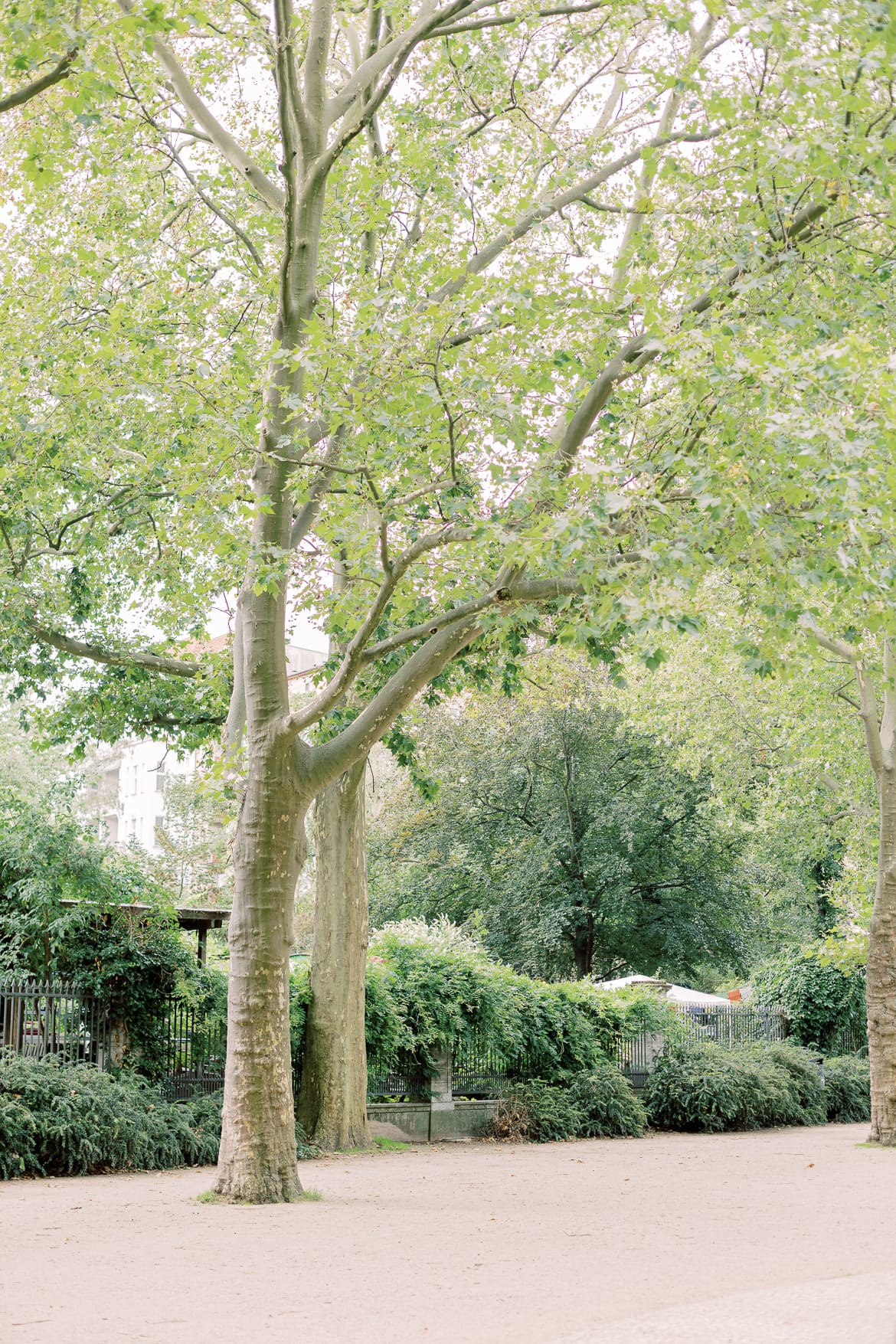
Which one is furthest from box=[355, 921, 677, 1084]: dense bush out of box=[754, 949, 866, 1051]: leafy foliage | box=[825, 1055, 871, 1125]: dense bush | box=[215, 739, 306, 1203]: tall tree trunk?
box=[215, 739, 306, 1203]: tall tree trunk

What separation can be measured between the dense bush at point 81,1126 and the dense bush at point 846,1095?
44.6 feet

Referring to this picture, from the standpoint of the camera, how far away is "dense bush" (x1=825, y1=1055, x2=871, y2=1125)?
24.4m

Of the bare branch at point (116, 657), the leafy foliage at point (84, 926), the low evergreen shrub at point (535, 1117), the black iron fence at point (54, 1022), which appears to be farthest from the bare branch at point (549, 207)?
the low evergreen shrub at point (535, 1117)

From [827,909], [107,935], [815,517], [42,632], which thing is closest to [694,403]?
[815,517]

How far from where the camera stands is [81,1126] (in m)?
13.5

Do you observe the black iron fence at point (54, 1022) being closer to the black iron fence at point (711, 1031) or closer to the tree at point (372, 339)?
the tree at point (372, 339)

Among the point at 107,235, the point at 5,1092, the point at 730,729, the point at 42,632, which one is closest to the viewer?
the point at 5,1092

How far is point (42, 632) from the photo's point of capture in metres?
15.7

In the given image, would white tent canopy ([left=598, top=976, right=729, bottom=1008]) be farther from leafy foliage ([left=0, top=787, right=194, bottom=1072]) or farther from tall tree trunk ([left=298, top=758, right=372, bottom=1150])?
leafy foliage ([left=0, top=787, right=194, bottom=1072])

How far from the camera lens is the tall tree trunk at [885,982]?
58.1ft

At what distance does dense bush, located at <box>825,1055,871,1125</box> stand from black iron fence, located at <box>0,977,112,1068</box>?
14.2 m

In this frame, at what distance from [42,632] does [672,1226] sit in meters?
9.72

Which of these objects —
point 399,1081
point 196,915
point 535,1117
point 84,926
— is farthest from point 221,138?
point 535,1117

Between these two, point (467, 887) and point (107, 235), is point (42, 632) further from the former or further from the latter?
point (467, 887)
